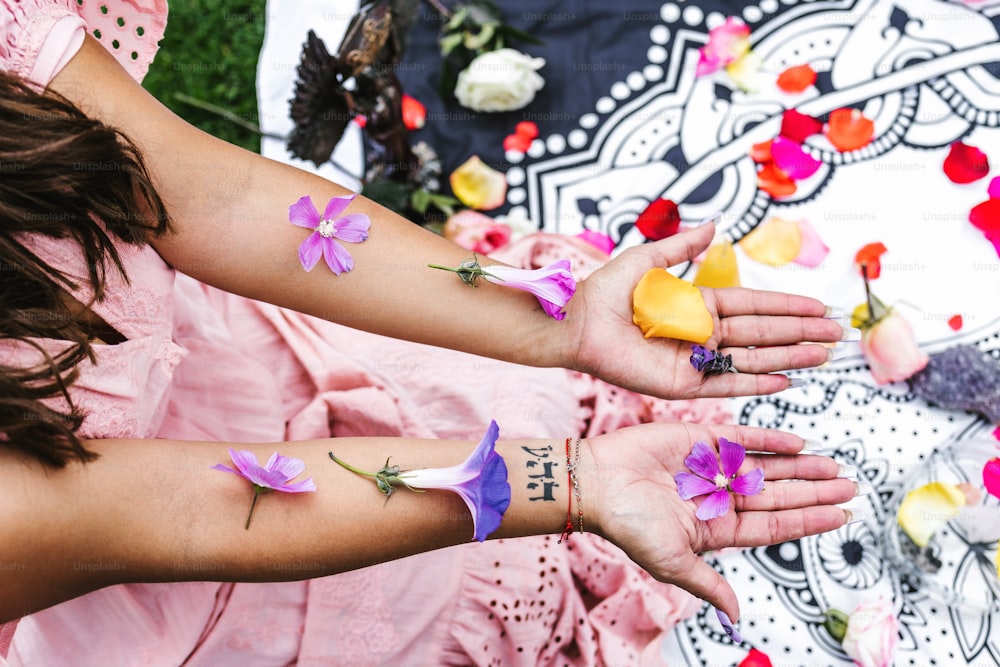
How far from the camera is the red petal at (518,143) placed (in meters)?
1.83

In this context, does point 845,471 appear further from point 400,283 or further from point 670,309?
point 400,283

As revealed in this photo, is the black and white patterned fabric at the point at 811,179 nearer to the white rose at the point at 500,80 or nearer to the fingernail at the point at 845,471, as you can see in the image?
the white rose at the point at 500,80

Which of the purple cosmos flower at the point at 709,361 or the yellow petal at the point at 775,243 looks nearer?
the purple cosmos flower at the point at 709,361

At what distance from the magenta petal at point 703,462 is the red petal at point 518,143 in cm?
98

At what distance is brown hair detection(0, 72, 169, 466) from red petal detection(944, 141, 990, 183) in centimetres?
153

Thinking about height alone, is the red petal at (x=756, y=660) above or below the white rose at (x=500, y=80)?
below

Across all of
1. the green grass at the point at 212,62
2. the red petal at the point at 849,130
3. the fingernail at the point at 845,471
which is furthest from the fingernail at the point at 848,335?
the green grass at the point at 212,62

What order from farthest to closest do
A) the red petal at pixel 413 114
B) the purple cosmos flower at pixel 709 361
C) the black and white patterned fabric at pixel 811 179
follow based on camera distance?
the red petal at pixel 413 114 < the black and white patterned fabric at pixel 811 179 < the purple cosmos flower at pixel 709 361

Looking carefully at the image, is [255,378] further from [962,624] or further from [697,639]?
[962,624]

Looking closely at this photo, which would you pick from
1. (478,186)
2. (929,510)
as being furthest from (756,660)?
(478,186)

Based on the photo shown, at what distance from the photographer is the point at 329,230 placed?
42.8 inches

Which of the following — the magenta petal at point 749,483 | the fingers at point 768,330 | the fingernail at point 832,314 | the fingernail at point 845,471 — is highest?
the fingernail at point 832,314

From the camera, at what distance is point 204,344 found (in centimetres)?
124

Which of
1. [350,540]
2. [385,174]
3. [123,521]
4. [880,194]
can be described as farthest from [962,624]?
[385,174]
